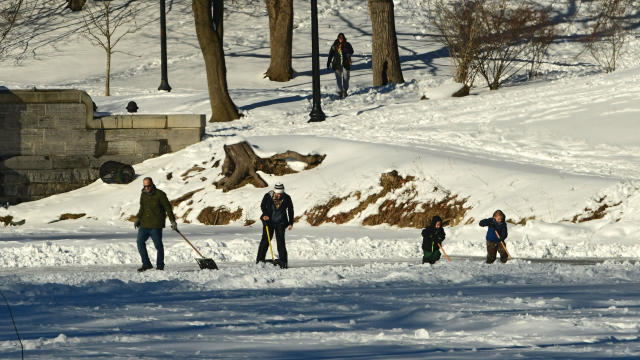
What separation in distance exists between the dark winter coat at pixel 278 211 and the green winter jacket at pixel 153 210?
1297mm

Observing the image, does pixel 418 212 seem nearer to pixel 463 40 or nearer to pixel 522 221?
pixel 522 221

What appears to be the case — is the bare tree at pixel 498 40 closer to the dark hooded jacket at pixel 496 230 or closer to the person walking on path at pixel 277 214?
the dark hooded jacket at pixel 496 230

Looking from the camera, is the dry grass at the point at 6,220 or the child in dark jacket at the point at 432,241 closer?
the child in dark jacket at the point at 432,241

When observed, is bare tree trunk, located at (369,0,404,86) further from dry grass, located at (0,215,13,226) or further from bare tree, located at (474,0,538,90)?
dry grass, located at (0,215,13,226)

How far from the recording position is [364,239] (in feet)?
51.4

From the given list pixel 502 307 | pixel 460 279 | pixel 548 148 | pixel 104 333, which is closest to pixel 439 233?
pixel 460 279

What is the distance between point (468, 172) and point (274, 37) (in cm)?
1600

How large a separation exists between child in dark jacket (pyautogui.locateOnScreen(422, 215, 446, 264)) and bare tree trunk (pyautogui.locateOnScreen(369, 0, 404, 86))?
638 inches

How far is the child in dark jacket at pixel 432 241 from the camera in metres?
13.3

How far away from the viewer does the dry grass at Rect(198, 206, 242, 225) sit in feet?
63.8

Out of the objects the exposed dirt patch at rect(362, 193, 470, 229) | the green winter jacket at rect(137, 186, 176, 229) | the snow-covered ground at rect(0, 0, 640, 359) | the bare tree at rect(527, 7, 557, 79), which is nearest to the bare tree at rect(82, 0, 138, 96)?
the snow-covered ground at rect(0, 0, 640, 359)

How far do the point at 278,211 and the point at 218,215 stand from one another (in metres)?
6.07

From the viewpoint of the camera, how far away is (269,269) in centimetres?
1274

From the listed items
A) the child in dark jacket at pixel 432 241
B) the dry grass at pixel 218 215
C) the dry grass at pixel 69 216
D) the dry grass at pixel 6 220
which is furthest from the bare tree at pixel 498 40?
the child in dark jacket at pixel 432 241
